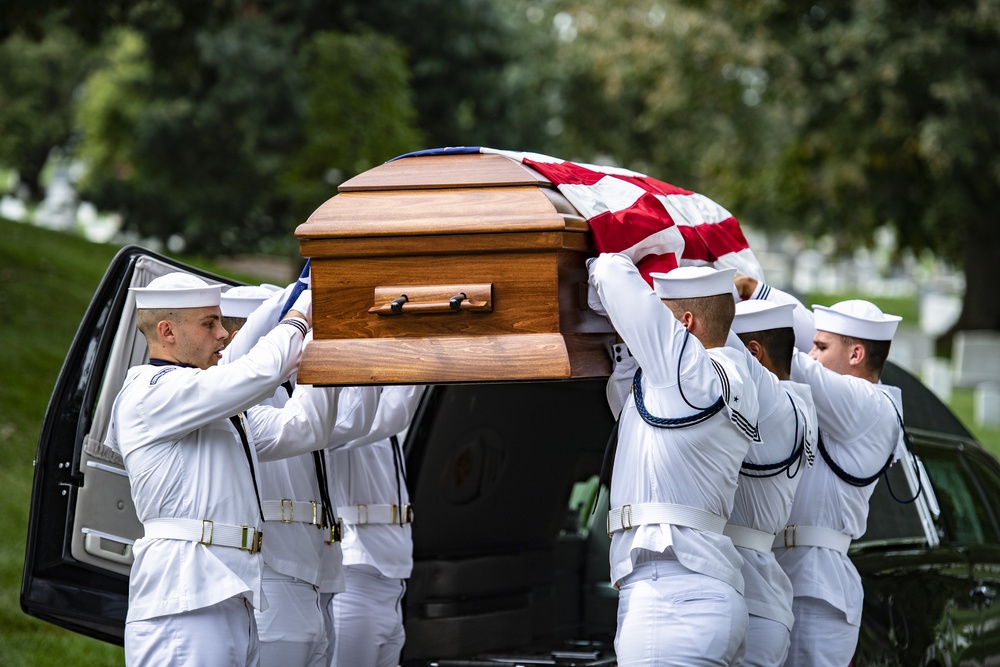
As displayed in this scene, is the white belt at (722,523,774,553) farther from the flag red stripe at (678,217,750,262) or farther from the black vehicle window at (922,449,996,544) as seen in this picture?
the black vehicle window at (922,449,996,544)

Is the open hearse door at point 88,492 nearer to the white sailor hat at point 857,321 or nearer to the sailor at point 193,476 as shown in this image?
the sailor at point 193,476

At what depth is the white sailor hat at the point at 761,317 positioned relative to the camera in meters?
4.38

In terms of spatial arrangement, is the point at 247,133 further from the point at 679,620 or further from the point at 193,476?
the point at 679,620

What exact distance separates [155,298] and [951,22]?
55.7 feet

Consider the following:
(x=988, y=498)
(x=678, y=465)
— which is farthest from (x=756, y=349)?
(x=988, y=498)

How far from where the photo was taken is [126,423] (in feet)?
12.9

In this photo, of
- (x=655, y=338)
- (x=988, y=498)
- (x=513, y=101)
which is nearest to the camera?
(x=655, y=338)

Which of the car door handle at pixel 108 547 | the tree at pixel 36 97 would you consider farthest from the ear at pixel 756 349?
the tree at pixel 36 97

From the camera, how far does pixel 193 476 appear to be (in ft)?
12.8

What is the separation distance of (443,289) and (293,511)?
3.79 ft

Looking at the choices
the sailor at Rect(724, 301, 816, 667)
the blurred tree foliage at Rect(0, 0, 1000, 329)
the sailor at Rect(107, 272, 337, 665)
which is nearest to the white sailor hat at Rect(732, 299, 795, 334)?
→ the sailor at Rect(724, 301, 816, 667)

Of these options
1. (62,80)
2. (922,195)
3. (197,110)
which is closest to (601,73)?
(922,195)

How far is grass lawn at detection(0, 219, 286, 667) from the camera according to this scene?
6.95 m

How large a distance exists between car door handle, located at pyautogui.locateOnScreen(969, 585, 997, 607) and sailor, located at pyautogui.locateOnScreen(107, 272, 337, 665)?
2.98 m
